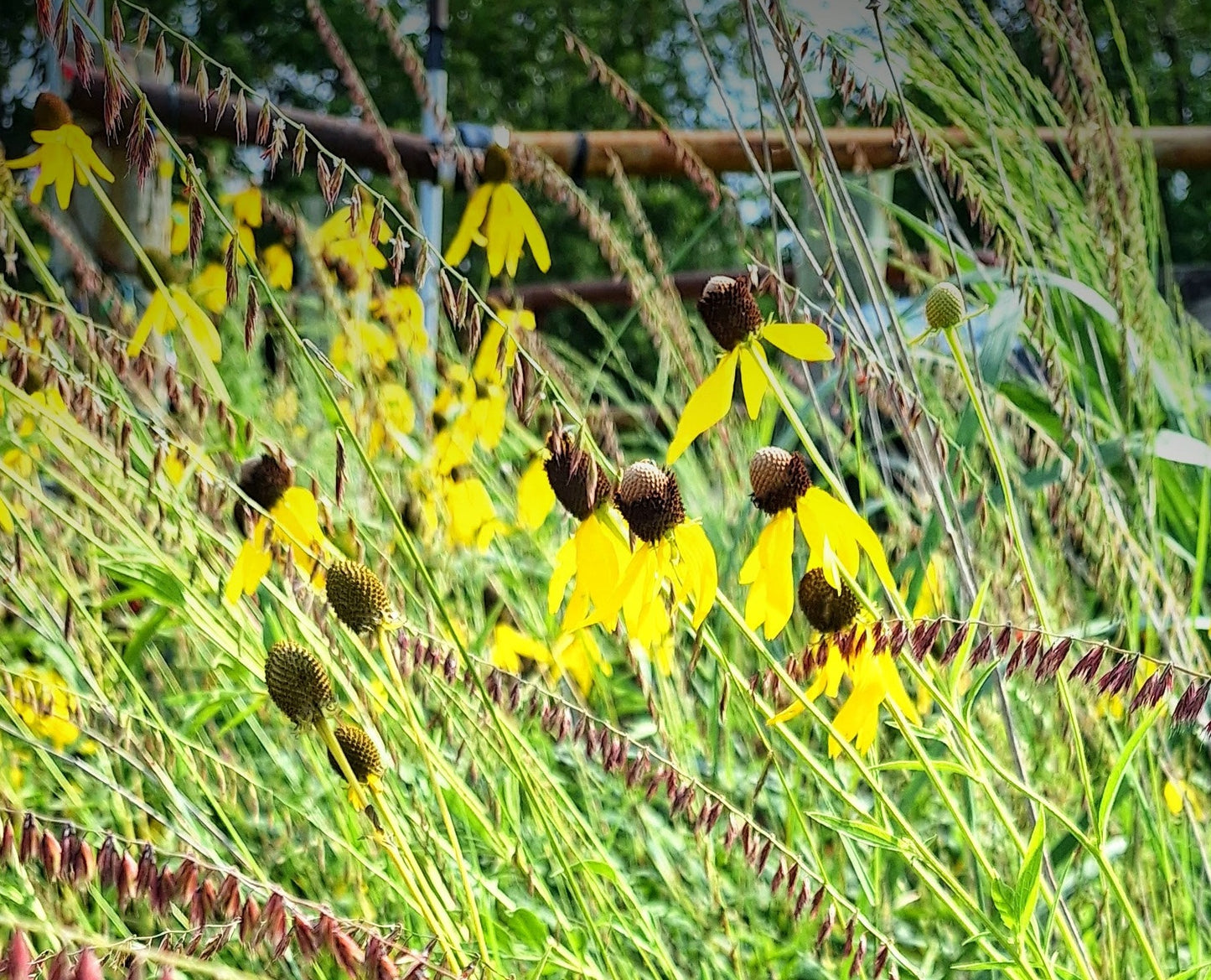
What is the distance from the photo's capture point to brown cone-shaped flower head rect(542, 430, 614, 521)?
464 mm

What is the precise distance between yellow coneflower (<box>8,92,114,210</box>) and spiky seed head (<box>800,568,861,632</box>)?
1.21ft

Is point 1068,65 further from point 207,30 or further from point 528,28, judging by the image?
point 528,28

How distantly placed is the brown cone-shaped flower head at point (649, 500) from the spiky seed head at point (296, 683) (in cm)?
14

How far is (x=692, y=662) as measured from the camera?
44cm

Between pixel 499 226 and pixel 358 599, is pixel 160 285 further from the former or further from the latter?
pixel 499 226

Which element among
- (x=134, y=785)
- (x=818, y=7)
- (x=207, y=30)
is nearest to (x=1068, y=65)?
(x=818, y=7)

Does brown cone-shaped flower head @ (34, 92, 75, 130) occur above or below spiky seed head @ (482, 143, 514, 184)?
above

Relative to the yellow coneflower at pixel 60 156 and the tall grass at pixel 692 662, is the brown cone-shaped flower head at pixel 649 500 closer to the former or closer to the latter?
the tall grass at pixel 692 662

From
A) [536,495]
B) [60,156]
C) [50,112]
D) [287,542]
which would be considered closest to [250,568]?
[287,542]

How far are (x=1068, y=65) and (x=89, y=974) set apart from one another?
848 mm

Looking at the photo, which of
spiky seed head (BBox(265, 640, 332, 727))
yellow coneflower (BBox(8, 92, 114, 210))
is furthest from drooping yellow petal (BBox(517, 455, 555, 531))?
yellow coneflower (BBox(8, 92, 114, 210))

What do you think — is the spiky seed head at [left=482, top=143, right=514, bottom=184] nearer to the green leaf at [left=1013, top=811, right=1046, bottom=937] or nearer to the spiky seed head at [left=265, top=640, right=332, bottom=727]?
the spiky seed head at [left=265, top=640, right=332, bottom=727]

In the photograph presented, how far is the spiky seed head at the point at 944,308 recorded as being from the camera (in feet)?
1.86

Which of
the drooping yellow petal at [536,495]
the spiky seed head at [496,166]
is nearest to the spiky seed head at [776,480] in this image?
the drooping yellow petal at [536,495]
